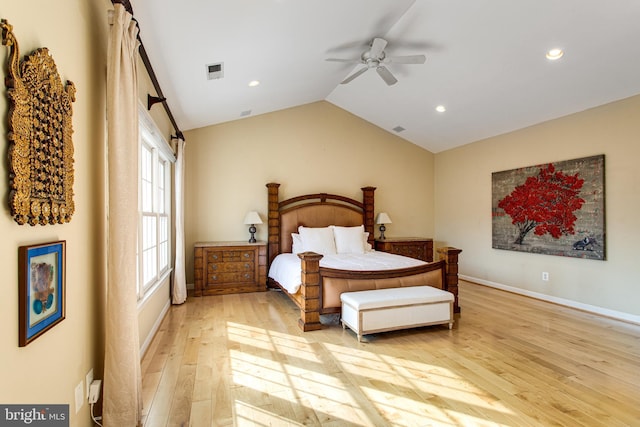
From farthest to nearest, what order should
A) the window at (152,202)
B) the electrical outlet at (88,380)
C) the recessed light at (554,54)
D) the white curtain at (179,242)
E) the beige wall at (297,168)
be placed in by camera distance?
1. the beige wall at (297,168)
2. the white curtain at (179,242)
3. the recessed light at (554,54)
4. the window at (152,202)
5. the electrical outlet at (88,380)

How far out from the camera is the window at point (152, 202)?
325 cm

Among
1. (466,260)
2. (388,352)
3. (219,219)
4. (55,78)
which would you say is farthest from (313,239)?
(55,78)

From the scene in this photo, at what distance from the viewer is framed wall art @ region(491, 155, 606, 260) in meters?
4.34

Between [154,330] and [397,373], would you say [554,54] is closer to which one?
[397,373]

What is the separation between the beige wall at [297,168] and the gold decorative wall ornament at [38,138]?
13.9ft

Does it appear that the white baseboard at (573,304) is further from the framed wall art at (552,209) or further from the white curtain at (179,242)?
the white curtain at (179,242)

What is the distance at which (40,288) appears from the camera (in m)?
1.32

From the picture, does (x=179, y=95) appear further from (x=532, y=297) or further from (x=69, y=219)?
(x=532, y=297)

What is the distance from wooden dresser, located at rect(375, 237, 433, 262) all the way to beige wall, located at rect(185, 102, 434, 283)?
0.58 metres

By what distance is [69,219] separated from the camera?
5.11 ft

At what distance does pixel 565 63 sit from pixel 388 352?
3616 mm

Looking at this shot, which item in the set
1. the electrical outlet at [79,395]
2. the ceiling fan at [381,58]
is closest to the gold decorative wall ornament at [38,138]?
the electrical outlet at [79,395]

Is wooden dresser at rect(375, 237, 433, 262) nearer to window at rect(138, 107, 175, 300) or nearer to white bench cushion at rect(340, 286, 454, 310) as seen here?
white bench cushion at rect(340, 286, 454, 310)

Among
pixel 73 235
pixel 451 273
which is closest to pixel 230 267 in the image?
pixel 451 273
